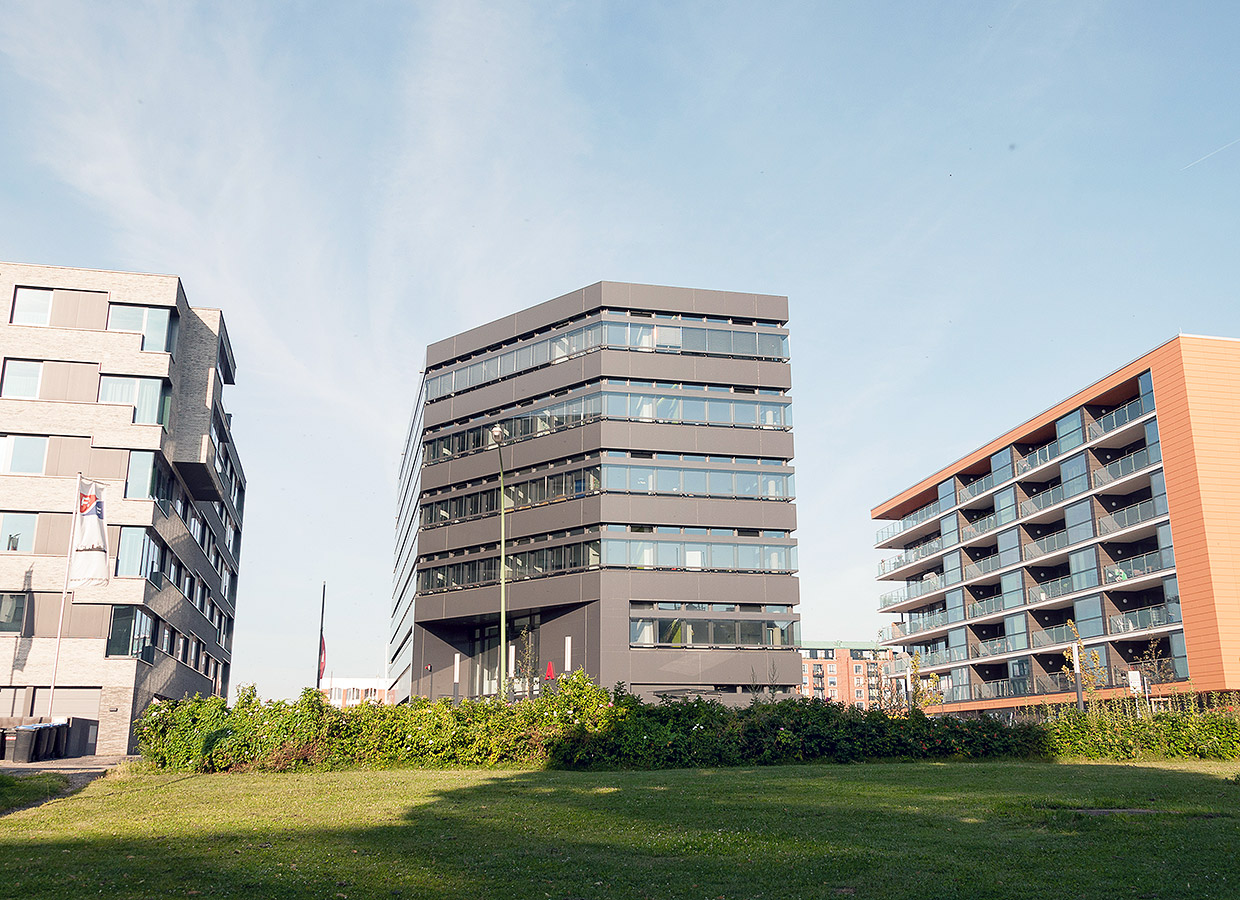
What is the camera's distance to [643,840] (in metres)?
12.7

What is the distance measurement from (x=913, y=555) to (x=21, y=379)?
69.0 m

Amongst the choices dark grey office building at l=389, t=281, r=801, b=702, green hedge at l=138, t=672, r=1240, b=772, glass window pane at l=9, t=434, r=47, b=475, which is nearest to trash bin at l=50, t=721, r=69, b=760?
glass window pane at l=9, t=434, r=47, b=475

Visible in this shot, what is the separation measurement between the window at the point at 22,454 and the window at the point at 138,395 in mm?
3511

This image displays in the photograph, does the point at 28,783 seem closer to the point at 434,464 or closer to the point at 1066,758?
the point at 1066,758

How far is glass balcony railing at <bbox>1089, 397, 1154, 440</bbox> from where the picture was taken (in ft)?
200

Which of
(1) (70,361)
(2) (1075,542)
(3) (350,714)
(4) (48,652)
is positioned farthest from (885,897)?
(2) (1075,542)

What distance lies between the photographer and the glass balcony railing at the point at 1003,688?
69.9 m

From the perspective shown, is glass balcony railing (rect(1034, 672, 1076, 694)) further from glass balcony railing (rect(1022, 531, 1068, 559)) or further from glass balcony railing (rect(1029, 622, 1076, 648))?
glass balcony railing (rect(1022, 531, 1068, 559))

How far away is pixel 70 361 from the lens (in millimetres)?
52062

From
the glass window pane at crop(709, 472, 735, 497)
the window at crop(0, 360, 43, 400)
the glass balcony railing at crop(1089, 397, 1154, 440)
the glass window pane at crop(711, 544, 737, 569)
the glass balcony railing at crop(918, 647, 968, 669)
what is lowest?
the glass balcony railing at crop(918, 647, 968, 669)

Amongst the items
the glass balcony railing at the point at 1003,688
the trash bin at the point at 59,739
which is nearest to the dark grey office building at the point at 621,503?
the glass balcony railing at the point at 1003,688

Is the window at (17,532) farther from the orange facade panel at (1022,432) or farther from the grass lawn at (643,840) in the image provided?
the orange facade panel at (1022,432)

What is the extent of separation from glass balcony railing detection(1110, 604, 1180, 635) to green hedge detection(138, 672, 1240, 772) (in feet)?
101

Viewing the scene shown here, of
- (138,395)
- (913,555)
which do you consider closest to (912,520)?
(913,555)
